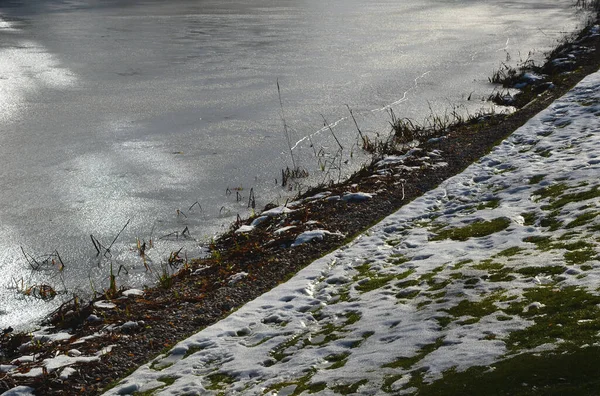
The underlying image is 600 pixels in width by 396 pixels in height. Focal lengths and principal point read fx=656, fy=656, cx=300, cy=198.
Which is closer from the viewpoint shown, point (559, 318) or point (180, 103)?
point (559, 318)

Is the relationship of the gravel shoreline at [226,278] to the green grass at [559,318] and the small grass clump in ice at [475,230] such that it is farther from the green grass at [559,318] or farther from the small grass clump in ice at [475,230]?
the green grass at [559,318]

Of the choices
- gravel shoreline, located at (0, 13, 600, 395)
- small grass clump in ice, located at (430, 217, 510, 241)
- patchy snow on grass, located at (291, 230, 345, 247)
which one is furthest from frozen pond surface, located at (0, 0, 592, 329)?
small grass clump in ice, located at (430, 217, 510, 241)

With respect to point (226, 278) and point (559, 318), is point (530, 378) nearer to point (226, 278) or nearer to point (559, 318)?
point (559, 318)

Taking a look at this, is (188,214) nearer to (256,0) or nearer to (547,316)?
(547,316)

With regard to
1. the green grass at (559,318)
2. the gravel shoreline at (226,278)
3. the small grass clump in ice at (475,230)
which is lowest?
the gravel shoreline at (226,278)

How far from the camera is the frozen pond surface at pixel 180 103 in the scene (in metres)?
7.38

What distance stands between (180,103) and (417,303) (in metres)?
9.22

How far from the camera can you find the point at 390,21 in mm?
23672

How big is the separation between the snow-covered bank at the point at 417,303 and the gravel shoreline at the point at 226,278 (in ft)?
1.09

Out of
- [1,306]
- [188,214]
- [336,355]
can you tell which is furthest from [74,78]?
[336,355]

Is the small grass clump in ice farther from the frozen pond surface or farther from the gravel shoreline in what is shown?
the frozen pond surface

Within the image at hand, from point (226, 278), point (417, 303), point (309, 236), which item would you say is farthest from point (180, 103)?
point (417, 303)

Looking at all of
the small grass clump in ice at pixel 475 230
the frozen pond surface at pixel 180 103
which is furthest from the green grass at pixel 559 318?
the frozen pond surface at pixel 180 103

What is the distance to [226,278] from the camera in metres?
5.97
